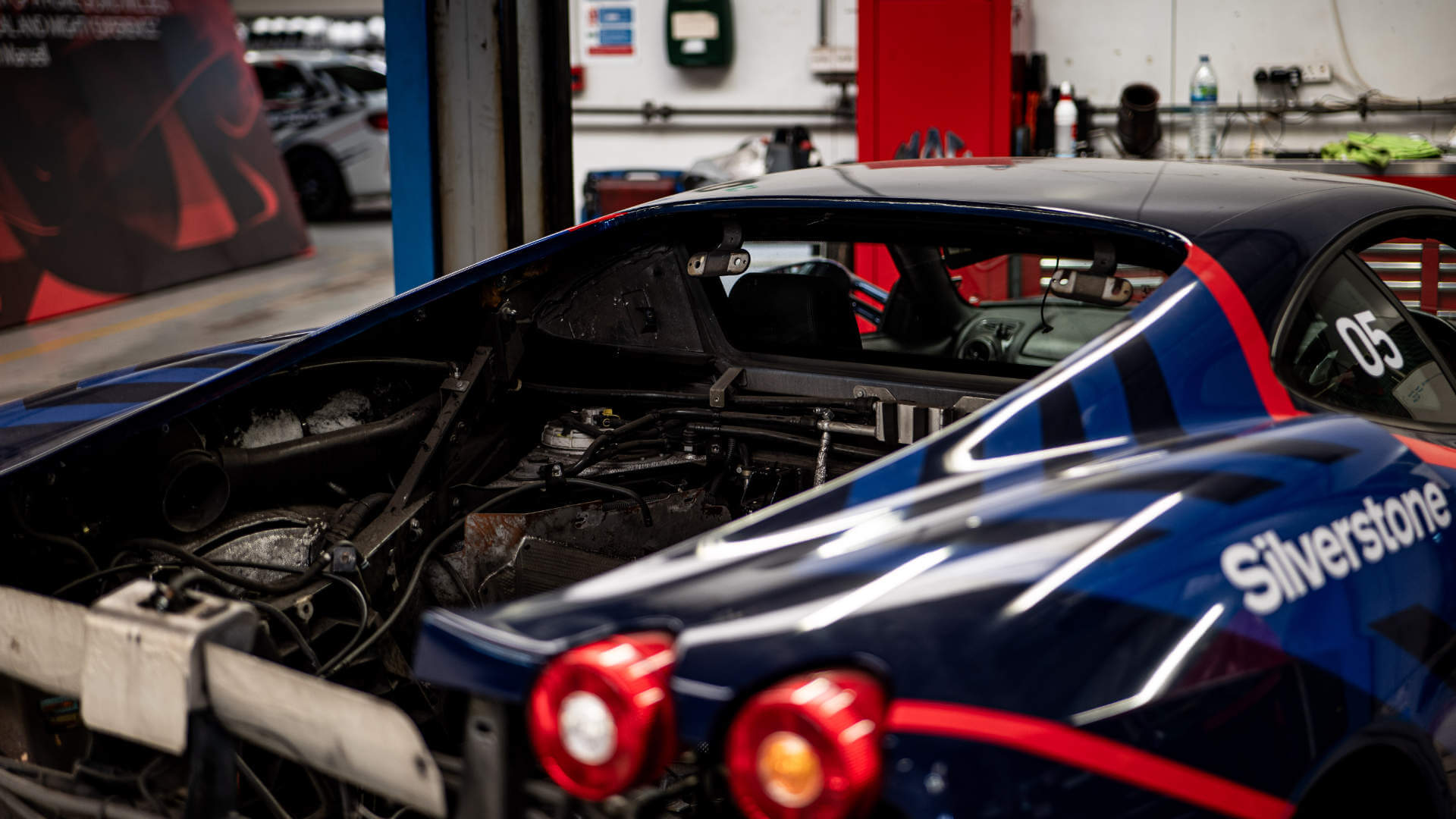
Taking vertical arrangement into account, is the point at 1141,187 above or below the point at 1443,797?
above

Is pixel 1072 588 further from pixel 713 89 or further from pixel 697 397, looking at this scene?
pixel 713 89

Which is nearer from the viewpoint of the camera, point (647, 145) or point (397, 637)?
point (397, 637)

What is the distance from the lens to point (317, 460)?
2.13m

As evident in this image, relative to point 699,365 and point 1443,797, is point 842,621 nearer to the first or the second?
point 1443,797

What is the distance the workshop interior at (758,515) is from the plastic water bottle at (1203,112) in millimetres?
3035

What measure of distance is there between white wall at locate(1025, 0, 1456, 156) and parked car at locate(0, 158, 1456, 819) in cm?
618

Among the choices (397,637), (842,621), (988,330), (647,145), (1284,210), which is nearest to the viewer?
(842,621)

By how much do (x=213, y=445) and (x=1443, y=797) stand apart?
1832mm

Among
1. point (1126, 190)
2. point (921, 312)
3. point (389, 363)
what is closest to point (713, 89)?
point (921, 312)

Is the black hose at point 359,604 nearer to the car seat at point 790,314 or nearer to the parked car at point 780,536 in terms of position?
the parked car at point 780,536

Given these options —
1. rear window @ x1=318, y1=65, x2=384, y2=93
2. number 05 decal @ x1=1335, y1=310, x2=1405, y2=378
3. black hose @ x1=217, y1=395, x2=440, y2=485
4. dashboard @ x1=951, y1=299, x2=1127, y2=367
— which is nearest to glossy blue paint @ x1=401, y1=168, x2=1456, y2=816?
number 05 decal @ x1=1335, y1=310, x2=1405, y2=378

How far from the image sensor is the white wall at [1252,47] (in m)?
7.58

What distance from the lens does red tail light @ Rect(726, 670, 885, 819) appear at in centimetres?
93

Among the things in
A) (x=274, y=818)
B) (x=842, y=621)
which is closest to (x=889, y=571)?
(x=842, y=621)
